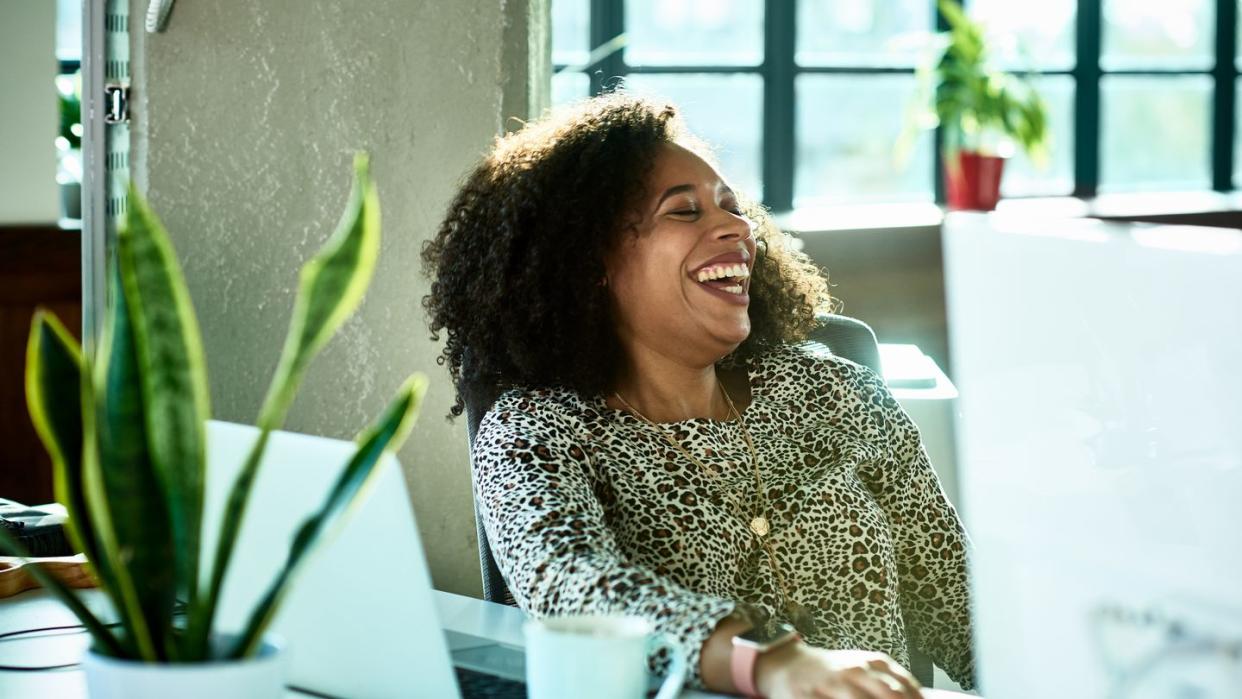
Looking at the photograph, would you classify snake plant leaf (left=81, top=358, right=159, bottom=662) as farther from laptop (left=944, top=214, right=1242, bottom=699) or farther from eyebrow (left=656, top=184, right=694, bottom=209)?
eyebrow (left=656, top=184, right=694, bottom=209)

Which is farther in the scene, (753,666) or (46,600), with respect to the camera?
(46,600)

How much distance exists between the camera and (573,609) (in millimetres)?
1337

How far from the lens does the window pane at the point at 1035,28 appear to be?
5309mm

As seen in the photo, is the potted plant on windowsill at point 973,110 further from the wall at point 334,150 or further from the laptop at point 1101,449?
the laptop at point 1101,449

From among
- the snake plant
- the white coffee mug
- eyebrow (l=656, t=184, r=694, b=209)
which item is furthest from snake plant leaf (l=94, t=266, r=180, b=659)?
eyebrow (l=656, t=184, r=694, b=209)

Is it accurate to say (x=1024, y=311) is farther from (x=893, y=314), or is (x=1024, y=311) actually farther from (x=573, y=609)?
(x=893, y=314)

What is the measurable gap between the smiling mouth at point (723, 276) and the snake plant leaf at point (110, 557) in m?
0.95

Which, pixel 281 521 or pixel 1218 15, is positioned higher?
pixel 1218 15

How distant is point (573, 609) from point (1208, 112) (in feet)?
17.8

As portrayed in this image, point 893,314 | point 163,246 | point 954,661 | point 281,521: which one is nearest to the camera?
point 163,246

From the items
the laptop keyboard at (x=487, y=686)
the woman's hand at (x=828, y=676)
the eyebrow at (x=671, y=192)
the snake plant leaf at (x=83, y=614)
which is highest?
the eyebrow at (x=671, y=192)

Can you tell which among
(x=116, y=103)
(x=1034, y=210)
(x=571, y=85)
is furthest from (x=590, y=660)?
(x=1034, y=210)

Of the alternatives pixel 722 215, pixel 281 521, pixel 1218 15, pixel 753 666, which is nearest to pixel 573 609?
pixel 753 666

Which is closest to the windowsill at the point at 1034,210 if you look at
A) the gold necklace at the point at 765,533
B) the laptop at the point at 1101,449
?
the gold necklace at the point at 765,533
